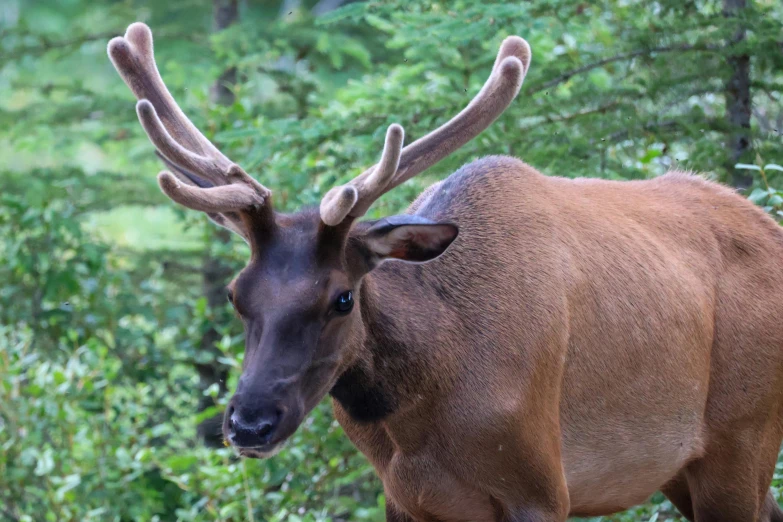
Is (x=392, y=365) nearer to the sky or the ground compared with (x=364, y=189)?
nearer to the ground

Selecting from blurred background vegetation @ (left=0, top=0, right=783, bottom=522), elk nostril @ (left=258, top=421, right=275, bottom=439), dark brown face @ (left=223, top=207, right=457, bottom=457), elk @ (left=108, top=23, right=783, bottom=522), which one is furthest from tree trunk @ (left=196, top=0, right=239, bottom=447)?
elk nostril @ (left=258, top=421, right=275, bottom=439)

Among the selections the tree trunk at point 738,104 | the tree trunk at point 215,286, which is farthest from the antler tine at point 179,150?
the tree trunk at point 215,286

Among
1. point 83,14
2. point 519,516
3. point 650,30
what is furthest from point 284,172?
point 83,14

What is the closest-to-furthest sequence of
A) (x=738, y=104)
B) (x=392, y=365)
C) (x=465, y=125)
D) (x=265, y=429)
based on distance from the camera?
(x=265, y=429), (x=392, y=365), (x=465, y=125), (x=738, y=104)

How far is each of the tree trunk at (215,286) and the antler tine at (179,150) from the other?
380cm

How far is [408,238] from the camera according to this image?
4.05 metres

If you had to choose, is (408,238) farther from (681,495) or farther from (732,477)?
(681,495)

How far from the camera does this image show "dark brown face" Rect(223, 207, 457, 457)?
11.9ft

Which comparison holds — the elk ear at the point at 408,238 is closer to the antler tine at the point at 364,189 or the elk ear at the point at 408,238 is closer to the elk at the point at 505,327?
the elk at the point at 505,327

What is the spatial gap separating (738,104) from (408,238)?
336 centimetres

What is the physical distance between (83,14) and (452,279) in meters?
8.32

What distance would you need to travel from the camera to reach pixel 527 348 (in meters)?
4.22

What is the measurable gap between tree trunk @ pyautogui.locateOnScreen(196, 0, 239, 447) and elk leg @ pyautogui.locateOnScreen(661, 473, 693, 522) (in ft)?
12.6

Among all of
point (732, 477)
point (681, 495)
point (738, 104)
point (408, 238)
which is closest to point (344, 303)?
point (408, 238)
